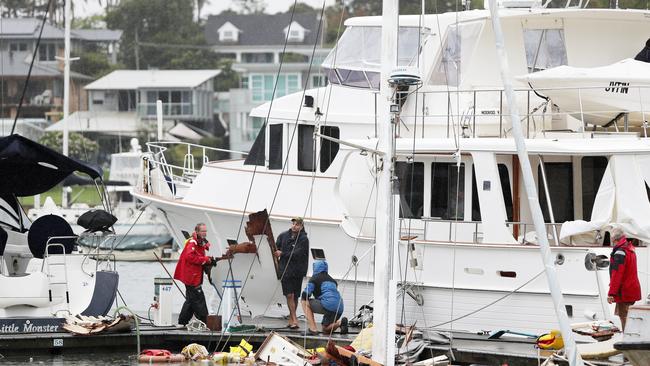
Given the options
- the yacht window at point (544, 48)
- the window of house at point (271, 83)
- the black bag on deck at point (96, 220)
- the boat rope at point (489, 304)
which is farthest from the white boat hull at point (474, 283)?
the window of house at point (271, 83)

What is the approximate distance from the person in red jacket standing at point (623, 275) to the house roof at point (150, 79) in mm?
63366

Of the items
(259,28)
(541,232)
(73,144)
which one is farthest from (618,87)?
(259,28)

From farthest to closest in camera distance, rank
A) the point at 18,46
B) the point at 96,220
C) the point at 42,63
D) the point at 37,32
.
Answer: the point at 18,46, the point at 37,32, the point at 42,63, the point at 96,220

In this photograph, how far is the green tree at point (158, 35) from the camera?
8725cm

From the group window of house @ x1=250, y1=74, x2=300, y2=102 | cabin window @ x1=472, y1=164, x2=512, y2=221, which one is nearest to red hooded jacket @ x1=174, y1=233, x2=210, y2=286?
cabin window @ x1=472, y1=164, x2=512, y2=221

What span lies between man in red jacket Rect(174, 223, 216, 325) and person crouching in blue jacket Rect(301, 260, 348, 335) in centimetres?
162

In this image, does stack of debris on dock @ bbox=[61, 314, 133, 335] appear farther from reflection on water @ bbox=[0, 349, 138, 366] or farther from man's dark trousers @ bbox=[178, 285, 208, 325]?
man's dark trousers @ bbox=[178, 285, 208, 325]

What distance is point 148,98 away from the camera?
82188 millimetres

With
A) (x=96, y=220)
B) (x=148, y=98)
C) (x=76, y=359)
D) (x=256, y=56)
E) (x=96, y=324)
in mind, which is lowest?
(x=148, y=98)

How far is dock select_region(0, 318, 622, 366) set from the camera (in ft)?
62.4

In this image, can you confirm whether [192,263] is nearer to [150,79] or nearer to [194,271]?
[194,271]

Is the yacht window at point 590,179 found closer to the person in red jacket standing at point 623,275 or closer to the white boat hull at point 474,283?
the white boat hull at point 474,283

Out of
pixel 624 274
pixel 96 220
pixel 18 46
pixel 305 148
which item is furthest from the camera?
pixel 18 46

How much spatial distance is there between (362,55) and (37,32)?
2583 inches
